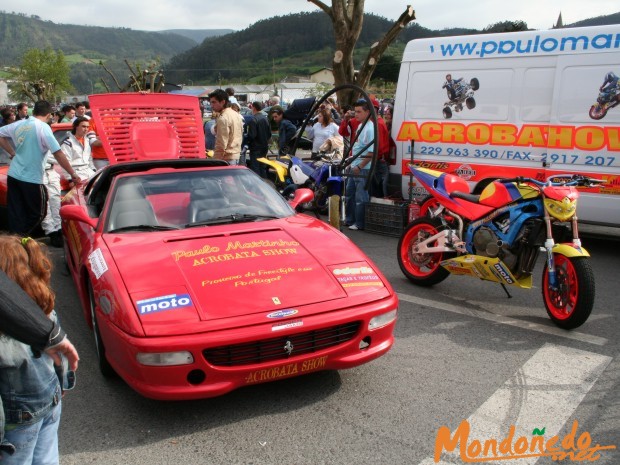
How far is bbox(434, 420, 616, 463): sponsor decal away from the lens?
2.87 meters

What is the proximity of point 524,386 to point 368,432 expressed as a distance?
3.83 ft

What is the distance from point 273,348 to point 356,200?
17.5 ft

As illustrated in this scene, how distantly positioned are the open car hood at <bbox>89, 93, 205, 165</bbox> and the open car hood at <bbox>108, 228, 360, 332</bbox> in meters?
2.50

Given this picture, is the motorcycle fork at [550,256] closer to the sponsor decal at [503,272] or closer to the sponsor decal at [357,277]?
the sponsor decal at [503,272]

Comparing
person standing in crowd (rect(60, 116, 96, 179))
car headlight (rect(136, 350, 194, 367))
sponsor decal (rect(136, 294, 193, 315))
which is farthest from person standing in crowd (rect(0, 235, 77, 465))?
person standing in crowd (rect(60, 116, 96, 179))

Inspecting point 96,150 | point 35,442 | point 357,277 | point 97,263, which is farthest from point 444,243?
point 96,150

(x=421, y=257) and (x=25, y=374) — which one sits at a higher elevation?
(x=25, y=374)

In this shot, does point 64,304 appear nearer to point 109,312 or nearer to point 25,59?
point 109,312

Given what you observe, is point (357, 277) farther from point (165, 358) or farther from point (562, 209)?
point (562, 209)

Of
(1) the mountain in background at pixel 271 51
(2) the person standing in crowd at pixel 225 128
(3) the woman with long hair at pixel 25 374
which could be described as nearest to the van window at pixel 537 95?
(2) the person standing in crowd at pixel 225 128

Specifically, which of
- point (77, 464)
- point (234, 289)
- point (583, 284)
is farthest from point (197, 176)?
point (583, 284)

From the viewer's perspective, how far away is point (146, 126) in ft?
20.5

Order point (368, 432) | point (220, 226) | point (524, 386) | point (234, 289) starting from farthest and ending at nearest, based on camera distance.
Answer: point (220, 226) < point (524, 386) < point (234, 289) < point (368, 432)

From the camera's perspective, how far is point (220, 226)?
13.6 feet
